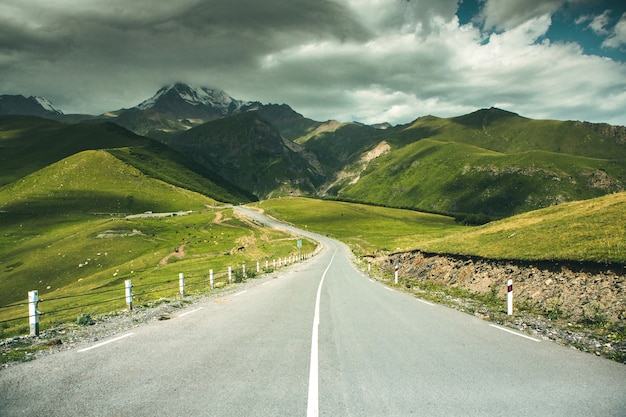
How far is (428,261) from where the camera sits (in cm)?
3391

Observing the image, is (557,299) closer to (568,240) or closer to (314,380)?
(568,240)

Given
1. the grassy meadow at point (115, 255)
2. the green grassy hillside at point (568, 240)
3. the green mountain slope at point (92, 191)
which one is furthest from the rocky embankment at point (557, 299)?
the green mountain slope at point (92, 191)

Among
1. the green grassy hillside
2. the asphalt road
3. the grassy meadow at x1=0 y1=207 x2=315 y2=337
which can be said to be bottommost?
the grassy meadow at x1=0 y1=207 x2=315 y2=337

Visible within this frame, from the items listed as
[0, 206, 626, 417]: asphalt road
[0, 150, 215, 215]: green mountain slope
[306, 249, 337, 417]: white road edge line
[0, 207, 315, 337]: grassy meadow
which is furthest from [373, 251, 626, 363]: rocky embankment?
[0, 150, 215, 215]: green mountain slope

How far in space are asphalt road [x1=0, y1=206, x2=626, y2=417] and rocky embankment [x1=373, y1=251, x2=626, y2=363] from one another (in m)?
2.06

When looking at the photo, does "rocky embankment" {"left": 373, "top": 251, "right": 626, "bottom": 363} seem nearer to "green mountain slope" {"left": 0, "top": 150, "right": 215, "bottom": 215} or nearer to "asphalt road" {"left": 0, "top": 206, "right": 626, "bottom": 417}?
"asphalt road" {"left": 0, "top": 206, "right": 626, "bottom": 417}

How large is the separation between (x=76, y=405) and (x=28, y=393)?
51.6 inches

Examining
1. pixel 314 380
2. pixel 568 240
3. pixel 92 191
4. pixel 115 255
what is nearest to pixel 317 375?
pixel 314 380

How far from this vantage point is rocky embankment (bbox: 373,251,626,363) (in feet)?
37.2

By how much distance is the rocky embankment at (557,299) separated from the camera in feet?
37.2

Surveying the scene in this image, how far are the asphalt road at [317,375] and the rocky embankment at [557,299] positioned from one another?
2.06 meters

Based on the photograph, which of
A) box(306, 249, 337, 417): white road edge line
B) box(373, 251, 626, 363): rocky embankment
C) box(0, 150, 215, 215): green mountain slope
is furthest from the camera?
box(0, 150, 215, 215): green mountain slope

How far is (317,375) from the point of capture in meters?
7.04

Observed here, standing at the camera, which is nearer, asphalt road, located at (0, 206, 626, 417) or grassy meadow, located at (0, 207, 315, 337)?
asphalt road, located at (0, 206, 626, 417)
